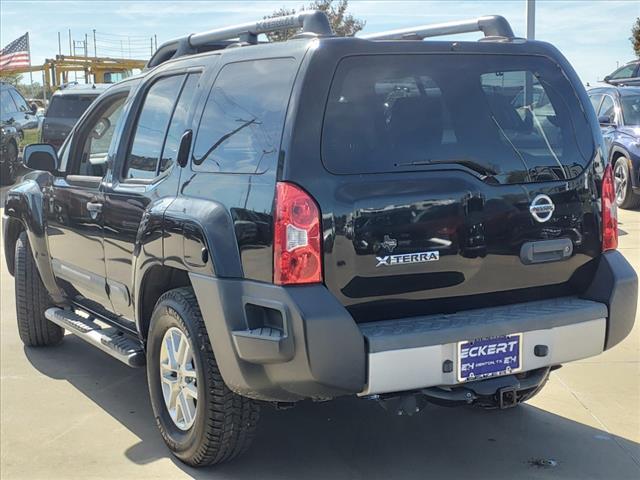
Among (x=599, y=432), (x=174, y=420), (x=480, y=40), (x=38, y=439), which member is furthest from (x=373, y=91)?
(x=38, y=439)

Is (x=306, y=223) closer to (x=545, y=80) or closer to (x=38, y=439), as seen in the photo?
(x=545, y=80)

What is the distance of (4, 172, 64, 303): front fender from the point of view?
5488 millimetres

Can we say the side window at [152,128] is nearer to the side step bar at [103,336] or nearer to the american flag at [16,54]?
the side step bar at [103,336]

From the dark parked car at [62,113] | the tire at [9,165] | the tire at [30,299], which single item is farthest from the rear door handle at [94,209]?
the tire at [9,165]

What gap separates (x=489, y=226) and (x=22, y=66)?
27.5 metres

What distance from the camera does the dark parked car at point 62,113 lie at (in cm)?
1584

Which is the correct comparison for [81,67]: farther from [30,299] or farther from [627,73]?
[30,299]

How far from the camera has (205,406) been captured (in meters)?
3.63

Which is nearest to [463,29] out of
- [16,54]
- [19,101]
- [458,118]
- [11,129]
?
[458,118]

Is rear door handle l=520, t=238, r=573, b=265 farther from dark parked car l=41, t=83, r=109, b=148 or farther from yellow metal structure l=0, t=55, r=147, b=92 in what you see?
yellow metal structure l=0, t=55, r=147, b=92

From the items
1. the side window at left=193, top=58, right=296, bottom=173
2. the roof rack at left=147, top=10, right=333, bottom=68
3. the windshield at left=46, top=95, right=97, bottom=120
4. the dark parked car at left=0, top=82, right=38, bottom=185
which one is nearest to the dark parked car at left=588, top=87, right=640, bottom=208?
the roof rack at left=147, top=10, right=333, bottom=68

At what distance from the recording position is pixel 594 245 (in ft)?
12.5

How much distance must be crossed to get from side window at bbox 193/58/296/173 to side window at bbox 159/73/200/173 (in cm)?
22

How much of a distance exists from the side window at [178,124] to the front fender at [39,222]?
156 cm
